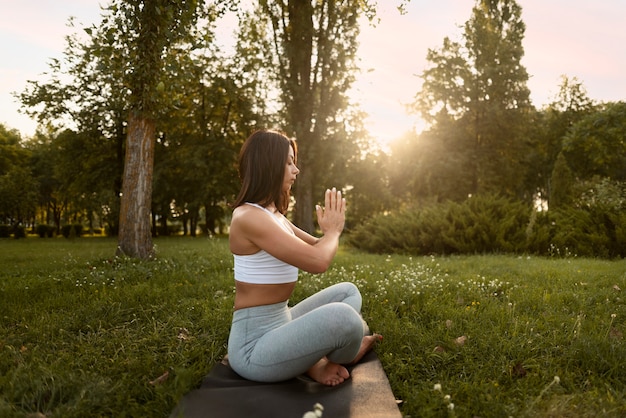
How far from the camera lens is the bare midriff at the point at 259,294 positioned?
9.87ft

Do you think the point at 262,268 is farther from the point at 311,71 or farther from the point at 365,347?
the point at 311,71

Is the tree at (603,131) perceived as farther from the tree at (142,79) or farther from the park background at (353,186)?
the tree at (142,79)

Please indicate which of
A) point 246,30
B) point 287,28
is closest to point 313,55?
point 287,28

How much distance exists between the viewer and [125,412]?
107 inches

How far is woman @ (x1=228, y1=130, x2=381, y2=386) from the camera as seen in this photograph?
282 cm

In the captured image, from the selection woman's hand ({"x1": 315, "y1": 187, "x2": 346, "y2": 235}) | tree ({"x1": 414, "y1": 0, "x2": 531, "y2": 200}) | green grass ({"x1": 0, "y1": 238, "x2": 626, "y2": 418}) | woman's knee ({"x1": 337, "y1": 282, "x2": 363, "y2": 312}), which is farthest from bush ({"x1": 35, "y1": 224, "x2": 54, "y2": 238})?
A: woman's hand ({"x1": 315, "y1": 187, "x2": 346, "y2": 235})

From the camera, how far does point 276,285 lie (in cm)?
304

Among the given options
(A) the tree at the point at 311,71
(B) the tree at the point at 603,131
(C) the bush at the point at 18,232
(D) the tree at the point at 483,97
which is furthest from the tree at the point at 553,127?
(C) the bush at the point at 18,232

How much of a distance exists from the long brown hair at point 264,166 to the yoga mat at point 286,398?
1245mm

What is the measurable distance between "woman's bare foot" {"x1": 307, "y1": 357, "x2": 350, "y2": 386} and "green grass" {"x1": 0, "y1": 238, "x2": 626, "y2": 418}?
0.42 m

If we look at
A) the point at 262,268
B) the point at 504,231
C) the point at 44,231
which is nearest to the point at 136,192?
the point at 262,268

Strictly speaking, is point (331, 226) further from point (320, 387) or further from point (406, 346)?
point (406, 346)

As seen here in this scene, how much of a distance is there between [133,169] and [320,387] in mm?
7296

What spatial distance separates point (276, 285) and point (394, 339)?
1.54 meters
